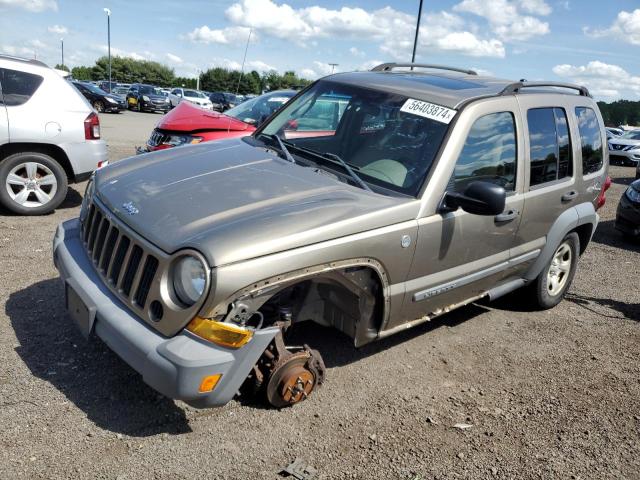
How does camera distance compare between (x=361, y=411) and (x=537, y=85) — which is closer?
(x=361, y=411)

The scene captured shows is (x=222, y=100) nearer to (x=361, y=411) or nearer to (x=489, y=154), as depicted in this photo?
(x=489, y=154)

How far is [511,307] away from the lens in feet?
17.7

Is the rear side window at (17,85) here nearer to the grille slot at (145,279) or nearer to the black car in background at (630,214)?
the grille slot at (145,279)

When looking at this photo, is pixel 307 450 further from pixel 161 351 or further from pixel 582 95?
pixel 582 95

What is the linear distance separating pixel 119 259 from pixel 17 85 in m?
4.51

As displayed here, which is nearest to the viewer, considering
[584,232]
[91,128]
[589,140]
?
[589,140]

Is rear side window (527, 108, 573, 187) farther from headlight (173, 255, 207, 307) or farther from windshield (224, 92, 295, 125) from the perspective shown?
windshield (224, 92, 295, 125)

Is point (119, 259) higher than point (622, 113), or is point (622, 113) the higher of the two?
point (622, 113)

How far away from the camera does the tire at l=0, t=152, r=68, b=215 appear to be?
6.47 m

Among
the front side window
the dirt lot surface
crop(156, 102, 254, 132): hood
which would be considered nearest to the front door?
the front side window

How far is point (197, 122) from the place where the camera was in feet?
24.8

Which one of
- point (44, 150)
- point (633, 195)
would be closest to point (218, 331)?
point (44, 150)

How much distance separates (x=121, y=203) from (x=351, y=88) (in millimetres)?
2026

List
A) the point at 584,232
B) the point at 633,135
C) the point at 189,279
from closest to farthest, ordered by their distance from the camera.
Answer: the point at 189,279 < the point at 584,232 < the point at 633,135
